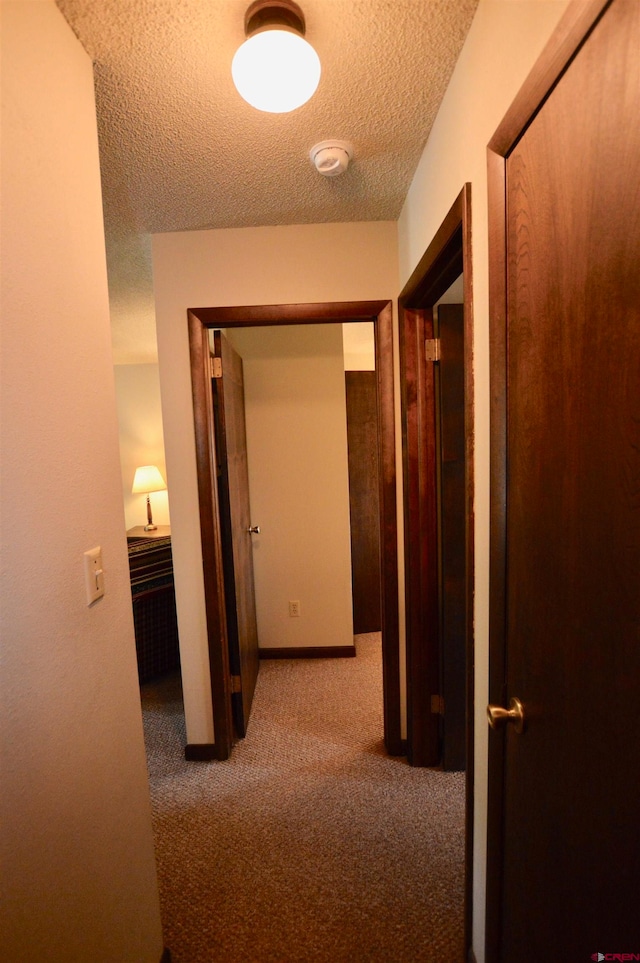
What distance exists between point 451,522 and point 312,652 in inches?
65.6

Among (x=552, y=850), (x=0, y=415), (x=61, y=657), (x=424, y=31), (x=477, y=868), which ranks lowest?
(x=477, y=868)

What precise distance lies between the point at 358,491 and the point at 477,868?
216 centimetres

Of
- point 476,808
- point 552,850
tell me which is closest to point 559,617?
point 552,850

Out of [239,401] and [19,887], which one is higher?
[239,401]

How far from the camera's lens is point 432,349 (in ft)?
5.14

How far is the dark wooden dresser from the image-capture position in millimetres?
2469

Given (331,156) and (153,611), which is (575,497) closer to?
(331,156)

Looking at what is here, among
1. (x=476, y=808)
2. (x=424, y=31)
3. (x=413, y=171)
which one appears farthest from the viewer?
(x=413, y=171)

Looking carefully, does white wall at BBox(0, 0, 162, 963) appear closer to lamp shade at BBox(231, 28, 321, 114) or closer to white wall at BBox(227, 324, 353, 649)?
lamp shade at BBox(231, 28, 321, 114)

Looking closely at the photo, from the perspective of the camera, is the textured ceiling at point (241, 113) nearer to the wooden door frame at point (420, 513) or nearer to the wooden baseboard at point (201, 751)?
the wooden door frame at point (420, 513)

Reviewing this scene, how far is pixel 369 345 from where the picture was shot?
140 inches

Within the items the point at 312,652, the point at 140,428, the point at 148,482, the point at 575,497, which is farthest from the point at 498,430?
the point at 140,428

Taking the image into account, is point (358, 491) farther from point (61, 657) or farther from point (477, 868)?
point (61, 657)

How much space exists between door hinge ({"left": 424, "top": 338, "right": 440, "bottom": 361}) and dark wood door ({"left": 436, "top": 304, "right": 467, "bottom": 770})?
0.02 metres
